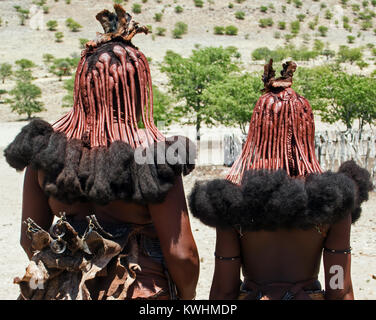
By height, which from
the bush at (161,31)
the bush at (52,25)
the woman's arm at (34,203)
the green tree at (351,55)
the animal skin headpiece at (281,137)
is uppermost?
the bush at (52,25)

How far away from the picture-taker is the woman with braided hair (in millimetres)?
2297

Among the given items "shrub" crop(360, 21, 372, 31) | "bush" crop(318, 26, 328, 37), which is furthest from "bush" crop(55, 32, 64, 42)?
"shrub" crop(360, 21, 372, 31)

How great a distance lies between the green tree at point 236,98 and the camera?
14.4 meters

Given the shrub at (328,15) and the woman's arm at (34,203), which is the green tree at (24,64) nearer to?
the woman's arm at (34,203)

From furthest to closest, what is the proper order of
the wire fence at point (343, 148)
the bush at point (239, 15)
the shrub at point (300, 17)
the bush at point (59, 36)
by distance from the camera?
the shrub at point (300, 17), the bush at point (239, 15), the bush at point (59, 36), the wire fence at point (343, 148)

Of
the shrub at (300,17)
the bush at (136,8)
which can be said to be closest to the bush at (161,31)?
the bush at (136,8)

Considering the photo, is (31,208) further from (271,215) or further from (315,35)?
(315,35)

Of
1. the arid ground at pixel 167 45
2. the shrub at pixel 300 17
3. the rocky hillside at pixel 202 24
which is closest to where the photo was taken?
the arid ground at pixel 167 45

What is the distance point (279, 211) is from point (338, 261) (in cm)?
47

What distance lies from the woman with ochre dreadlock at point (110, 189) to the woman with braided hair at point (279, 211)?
183 mm

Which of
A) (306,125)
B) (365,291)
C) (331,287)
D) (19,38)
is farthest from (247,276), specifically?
(19,38)

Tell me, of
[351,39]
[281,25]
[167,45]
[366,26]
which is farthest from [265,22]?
[167,45]

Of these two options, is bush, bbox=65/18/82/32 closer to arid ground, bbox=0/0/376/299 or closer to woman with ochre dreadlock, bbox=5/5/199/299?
arid ground, bbox=0/0/376/299

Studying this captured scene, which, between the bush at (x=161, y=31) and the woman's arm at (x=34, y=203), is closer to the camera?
the woman's arm at (x=34, y=203)
